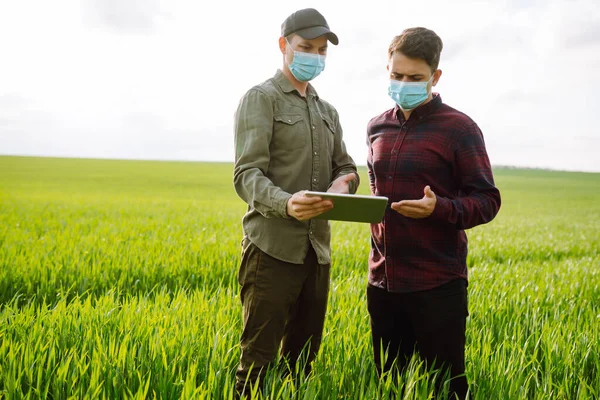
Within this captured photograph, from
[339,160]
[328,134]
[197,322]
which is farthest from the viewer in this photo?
[197,322]

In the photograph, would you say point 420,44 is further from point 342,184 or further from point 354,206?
point 354,206

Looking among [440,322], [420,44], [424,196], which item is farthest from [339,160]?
[440,322]

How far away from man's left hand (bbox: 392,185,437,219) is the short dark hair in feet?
2.39

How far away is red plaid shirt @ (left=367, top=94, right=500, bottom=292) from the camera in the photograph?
90.7 inches

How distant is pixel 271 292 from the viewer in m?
2.52

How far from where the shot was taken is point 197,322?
375 cm

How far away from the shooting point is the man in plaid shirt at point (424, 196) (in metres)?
2.32

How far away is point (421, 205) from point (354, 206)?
0.34 meters

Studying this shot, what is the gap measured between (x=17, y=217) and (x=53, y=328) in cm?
920

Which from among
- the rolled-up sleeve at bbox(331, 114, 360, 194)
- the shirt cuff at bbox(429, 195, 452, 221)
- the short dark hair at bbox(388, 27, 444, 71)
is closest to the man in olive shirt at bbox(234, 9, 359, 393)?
the rolled-up sleeve at bbox(331, 114, 360, 194)

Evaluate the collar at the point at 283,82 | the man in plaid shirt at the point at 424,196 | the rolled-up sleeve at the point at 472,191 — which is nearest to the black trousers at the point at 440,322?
the man in plaid shirt at the point at 424,196

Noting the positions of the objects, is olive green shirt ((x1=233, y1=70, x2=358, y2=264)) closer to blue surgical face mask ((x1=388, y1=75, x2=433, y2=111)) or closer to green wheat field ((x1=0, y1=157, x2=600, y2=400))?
blue surgical face mask ((x1=388, y1=75, x2=433, y2=111))

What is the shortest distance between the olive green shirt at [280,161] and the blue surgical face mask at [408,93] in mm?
473

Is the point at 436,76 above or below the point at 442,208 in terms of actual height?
above
